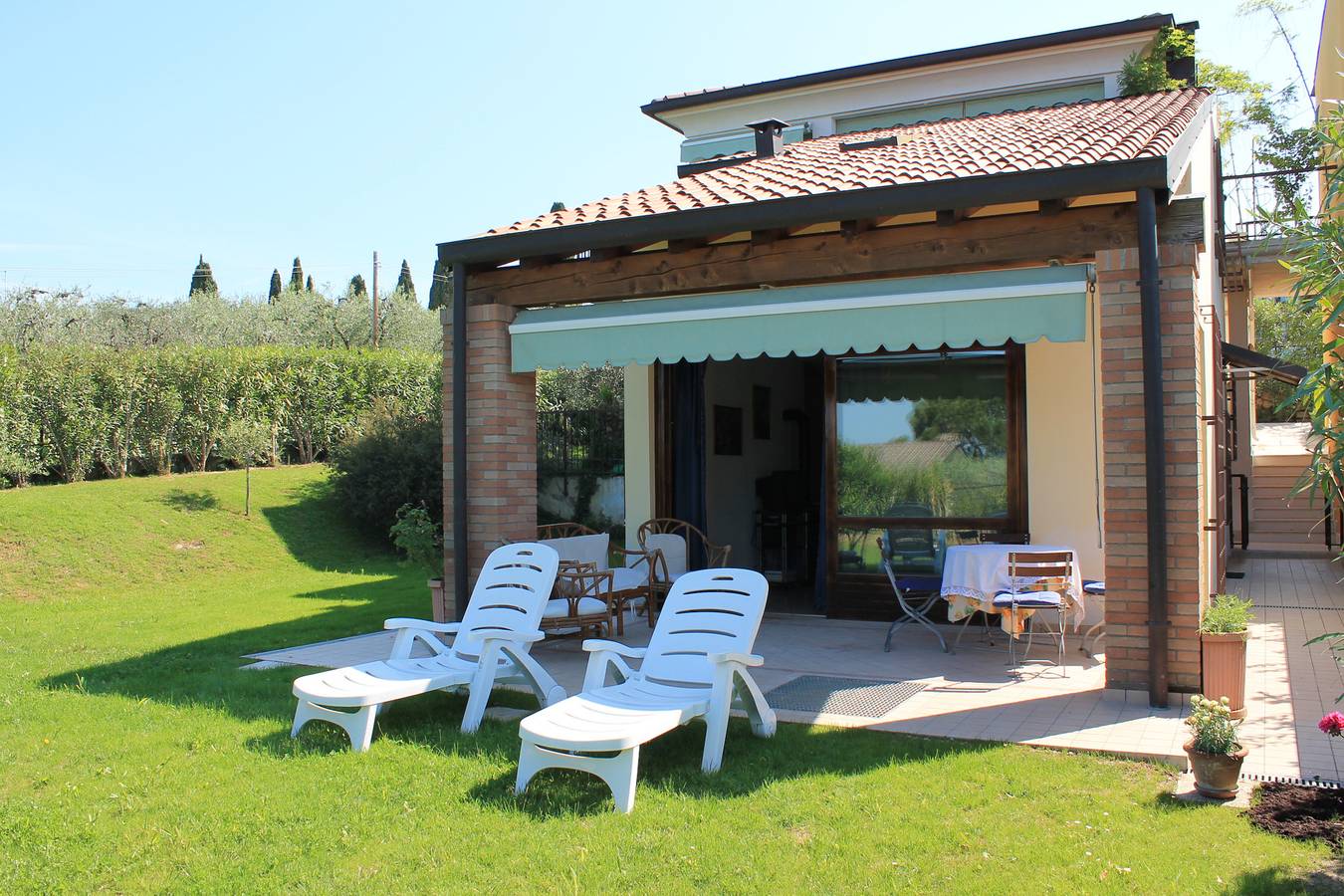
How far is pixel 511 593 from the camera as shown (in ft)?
26.3

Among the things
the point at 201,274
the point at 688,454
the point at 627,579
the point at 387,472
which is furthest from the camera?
the point at 201,274

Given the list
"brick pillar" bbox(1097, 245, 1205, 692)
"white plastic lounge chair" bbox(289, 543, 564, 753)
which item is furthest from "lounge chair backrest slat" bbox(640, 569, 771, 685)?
"brick pillar" bbox(1097, 245, 1205, 692)

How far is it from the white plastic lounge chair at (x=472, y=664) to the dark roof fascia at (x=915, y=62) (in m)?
11.5

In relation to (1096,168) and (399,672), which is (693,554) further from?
(1096,168)

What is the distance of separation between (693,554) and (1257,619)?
22.0 ft

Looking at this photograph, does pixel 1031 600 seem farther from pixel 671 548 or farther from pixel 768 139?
pixel 768 139

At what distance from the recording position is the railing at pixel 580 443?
1823 centimetres

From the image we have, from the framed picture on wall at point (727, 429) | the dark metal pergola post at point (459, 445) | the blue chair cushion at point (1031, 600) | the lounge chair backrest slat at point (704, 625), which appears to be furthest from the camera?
the framed picture on wall at point (727, 429)

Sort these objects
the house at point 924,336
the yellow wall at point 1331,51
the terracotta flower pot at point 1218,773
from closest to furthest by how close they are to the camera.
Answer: the terracotta flower pot at point 1218,773, the house at point 924,336, the yellow wall at point 1331,51

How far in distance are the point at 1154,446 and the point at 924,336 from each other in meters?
1.92

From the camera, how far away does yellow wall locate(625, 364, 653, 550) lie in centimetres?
1306

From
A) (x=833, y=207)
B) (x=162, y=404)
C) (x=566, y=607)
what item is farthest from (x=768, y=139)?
(x=162, y=404)

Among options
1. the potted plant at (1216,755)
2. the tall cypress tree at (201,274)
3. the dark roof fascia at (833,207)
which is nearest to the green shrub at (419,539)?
the dark roof fascia at (833,207)

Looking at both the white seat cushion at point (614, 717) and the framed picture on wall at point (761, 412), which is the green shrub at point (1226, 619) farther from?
the framed picture on wall at point (761, 412)
